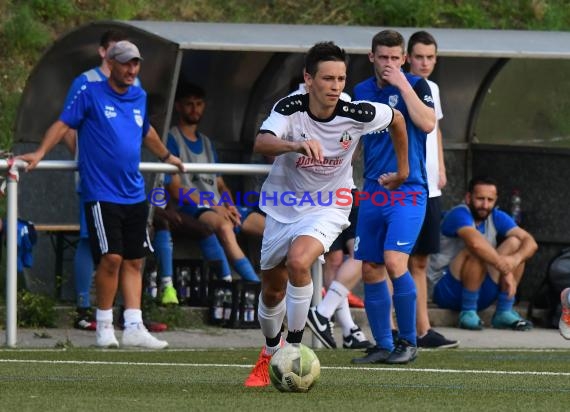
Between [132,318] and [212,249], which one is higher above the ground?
[212,249]

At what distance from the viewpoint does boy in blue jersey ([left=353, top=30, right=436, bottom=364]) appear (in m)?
10.0

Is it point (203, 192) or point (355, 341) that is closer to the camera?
point (355, 341)

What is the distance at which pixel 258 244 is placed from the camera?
14438 millimetres

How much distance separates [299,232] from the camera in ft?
28.2

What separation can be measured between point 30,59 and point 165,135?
4687 millimetres

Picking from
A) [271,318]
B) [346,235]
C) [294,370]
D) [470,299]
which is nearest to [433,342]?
[346,235]

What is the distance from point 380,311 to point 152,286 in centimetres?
319

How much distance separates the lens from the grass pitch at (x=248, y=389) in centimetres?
705

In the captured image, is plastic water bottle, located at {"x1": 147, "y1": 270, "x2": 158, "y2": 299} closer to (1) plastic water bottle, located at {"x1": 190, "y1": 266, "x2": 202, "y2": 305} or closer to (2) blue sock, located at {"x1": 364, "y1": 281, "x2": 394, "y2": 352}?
(1) plastic water bottle, located at {"x1": 190, "y1": 266, "x2": 202, "y2": 305}

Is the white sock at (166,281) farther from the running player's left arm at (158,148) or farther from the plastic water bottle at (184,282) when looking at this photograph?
the running player's left arm at (158,148)

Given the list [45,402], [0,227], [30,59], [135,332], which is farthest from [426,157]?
[30,59]

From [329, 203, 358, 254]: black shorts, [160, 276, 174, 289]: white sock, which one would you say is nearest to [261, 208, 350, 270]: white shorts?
[329, 203, 358, 254]: black shorts

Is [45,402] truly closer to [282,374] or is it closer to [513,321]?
[282,374]

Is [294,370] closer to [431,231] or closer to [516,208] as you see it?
[431,231]
